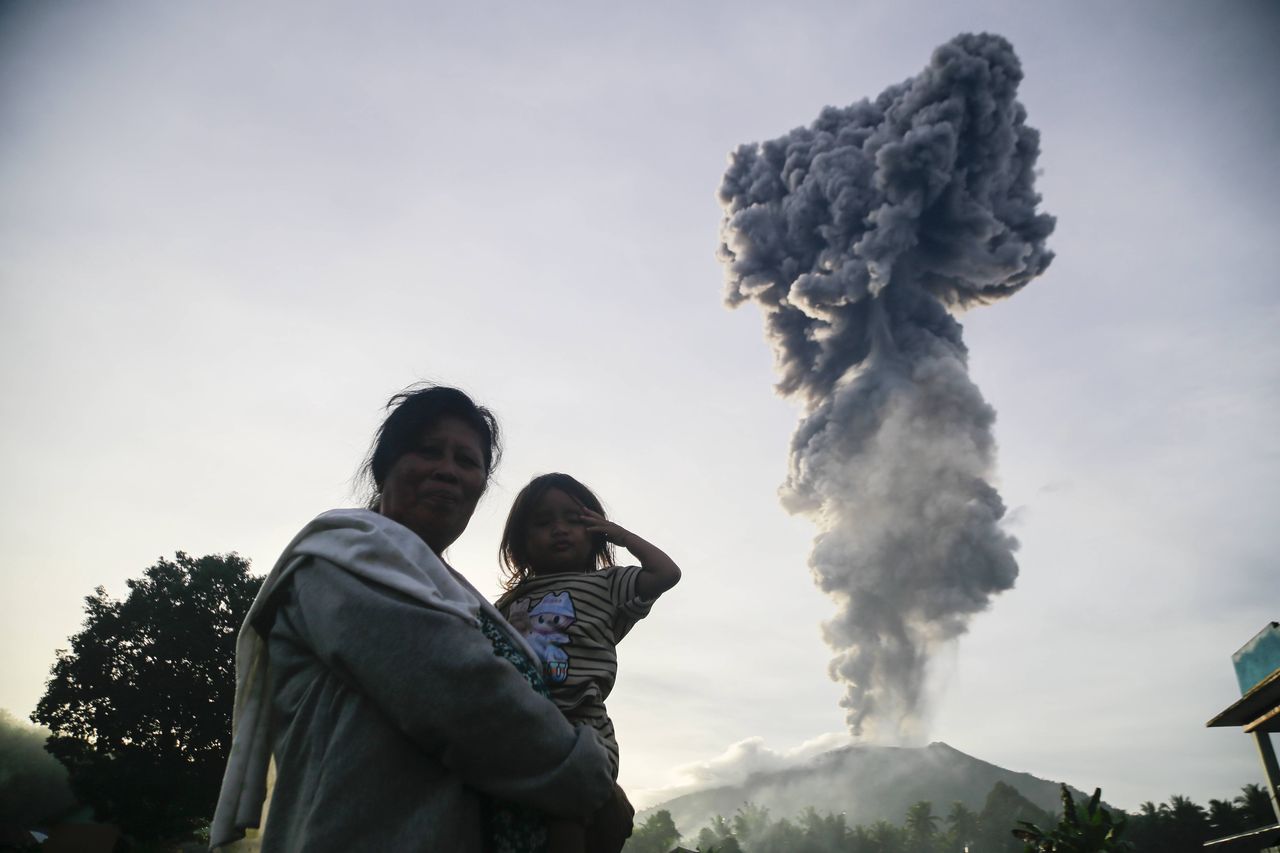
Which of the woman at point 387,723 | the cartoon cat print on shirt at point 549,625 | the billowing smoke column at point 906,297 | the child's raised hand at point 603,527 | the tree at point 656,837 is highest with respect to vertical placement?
the billowing smoke column at point 906,297

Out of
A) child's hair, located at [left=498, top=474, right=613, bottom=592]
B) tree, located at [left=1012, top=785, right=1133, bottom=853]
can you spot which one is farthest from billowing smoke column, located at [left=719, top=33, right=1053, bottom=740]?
child's hair, located at [left=498, top=474, right=613, bottom=592]

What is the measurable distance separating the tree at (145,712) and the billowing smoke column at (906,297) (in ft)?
94.8

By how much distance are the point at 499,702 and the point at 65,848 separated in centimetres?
3391

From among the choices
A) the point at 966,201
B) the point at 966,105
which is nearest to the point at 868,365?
the point at 966,201

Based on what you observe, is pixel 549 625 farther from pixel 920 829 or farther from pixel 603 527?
pixel 920 829

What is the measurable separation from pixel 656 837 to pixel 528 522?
10198 cm

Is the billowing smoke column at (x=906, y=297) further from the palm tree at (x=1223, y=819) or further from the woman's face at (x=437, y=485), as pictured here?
the woman's face at (x=437, y=485)

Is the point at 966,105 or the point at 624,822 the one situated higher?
the point at 966,105

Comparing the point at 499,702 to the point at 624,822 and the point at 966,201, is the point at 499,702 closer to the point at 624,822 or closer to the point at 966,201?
the point at 624,822

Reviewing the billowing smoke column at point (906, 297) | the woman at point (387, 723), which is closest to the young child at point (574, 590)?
the woman at point (387, 723)

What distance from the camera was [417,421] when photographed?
2176 millimetres

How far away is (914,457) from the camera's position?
37906 mm

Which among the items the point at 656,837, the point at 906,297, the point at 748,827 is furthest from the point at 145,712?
the point at 748,827

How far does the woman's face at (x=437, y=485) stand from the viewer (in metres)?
2.06
